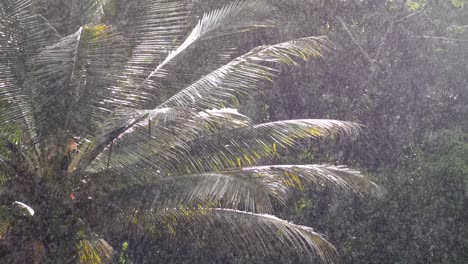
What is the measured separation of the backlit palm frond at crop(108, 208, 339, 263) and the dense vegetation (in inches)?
1.0

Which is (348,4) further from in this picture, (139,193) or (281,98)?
(139,193)

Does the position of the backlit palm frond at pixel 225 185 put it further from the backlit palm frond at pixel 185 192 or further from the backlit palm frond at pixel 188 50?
the backlit palm frond at pixel 188 50

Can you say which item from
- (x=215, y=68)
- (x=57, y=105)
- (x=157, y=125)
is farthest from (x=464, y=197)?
(x=57, y=105)

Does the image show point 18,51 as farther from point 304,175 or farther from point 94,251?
point 304,175

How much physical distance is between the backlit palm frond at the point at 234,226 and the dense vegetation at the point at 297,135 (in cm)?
3

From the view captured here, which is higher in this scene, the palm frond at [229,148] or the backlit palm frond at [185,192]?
the palm frond at [229,148]

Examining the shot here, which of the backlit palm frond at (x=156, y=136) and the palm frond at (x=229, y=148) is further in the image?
the palm frond at (x=229, y=148)

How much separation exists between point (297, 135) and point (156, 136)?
148 cm

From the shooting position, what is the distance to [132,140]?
789cm

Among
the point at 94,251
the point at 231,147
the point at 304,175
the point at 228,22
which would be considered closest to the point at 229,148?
the point at 231,147

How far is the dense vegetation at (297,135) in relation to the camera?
755cm

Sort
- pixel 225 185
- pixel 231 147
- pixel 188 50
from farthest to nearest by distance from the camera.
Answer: pixel 188 50 < pixel 231 147 < pixel 225 185

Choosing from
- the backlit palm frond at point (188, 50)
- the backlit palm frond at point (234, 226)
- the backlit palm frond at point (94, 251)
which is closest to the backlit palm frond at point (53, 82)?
the backlit palm frond at point (188, 50)

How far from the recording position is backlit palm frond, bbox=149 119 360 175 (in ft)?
25.8
